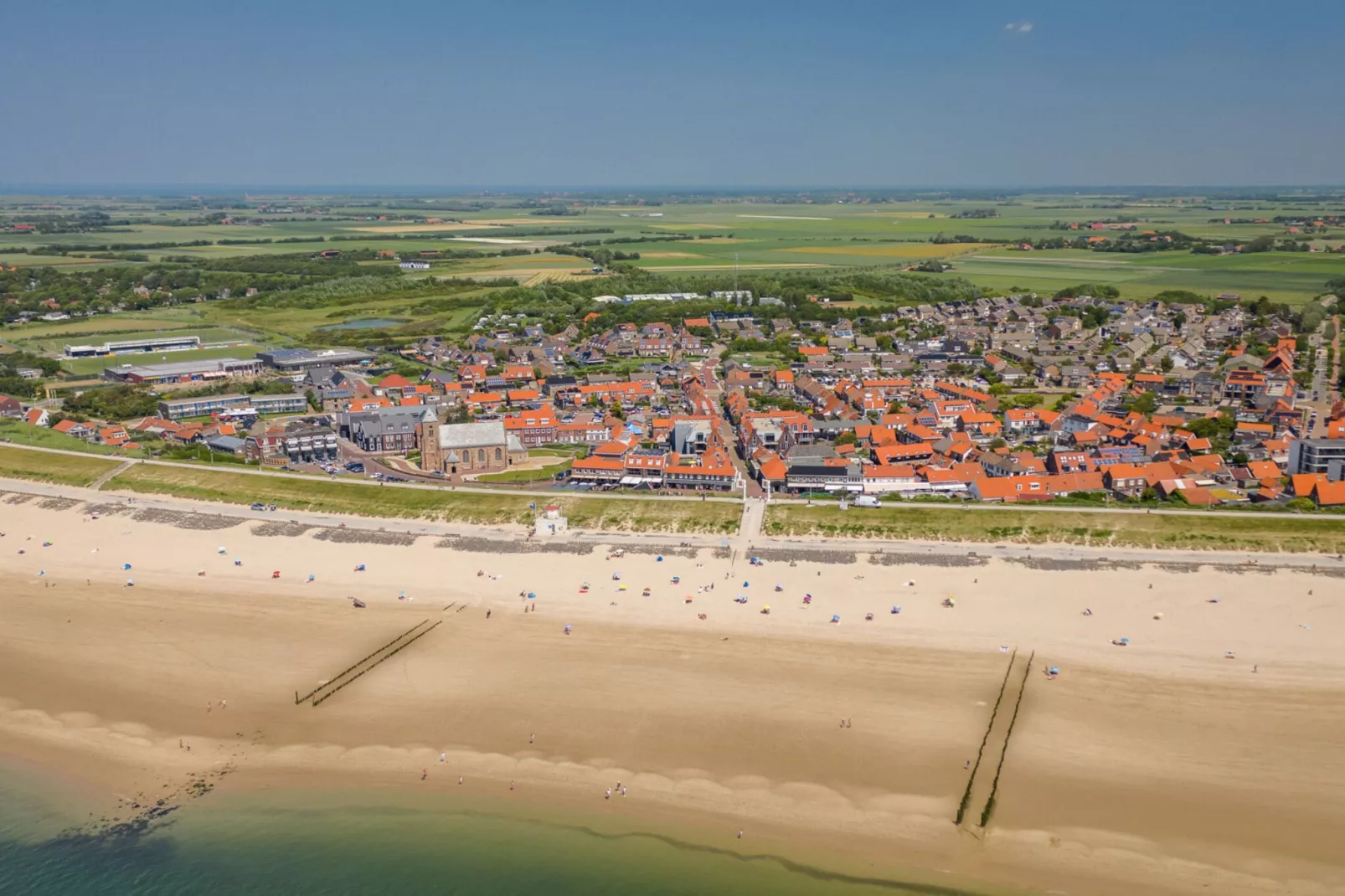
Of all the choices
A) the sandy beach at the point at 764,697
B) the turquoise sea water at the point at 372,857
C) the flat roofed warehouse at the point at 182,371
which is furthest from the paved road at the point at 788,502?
the flat roofed warehouse at the point at 182,371

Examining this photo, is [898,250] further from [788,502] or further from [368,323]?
[788,502]

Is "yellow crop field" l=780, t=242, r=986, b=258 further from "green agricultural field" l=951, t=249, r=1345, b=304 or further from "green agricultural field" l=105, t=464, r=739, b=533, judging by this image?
"green agricultural field" l=105, t=464, r=739, b=533

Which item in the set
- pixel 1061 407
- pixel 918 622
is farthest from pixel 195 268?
pixel 918 622

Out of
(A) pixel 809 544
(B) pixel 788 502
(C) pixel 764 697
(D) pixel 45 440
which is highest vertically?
(B) pixel 788 502

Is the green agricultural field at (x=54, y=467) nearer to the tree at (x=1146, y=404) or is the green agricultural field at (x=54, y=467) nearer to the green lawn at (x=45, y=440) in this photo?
the green lawn at (x=45, y=440)

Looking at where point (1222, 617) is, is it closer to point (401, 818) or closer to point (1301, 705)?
point (1301, 705)

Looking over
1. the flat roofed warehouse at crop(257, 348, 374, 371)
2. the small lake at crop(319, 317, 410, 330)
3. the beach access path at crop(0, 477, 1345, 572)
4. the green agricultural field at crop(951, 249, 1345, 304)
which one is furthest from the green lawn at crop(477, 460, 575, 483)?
the green agricultural field at crop(951, 249, 1345, 304)

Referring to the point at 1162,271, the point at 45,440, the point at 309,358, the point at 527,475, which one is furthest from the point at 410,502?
the point at 1162,271
